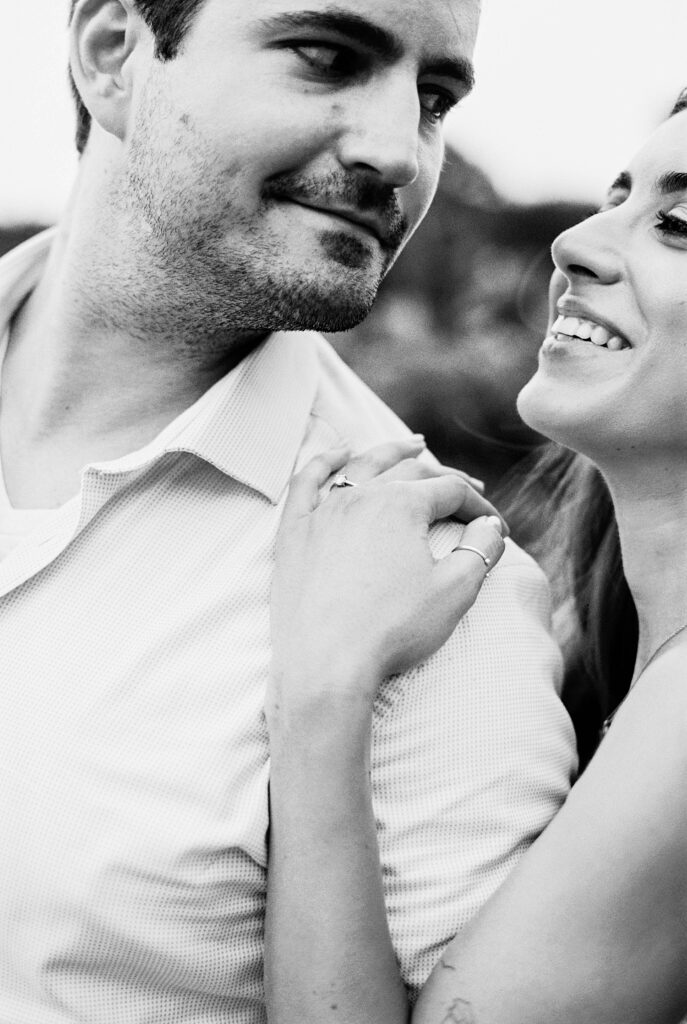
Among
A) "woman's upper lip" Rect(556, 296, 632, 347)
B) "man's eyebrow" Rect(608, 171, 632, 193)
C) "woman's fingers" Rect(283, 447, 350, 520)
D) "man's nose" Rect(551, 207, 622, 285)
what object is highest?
"man's eyebrow" Rect(608, 171, 632, 193)

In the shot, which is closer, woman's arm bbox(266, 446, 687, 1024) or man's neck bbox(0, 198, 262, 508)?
woman's arm bbox(266, 446, 687, 1024)

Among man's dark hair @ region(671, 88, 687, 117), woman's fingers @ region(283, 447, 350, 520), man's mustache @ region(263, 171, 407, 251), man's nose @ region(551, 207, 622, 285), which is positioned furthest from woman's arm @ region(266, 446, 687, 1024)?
man's dark hair @ region(671, 88, 687, 117)

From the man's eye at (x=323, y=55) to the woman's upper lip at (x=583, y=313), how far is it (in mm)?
517

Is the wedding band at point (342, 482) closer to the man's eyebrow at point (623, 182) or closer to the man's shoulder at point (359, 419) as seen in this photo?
the man's shoulder at point (359, 419)

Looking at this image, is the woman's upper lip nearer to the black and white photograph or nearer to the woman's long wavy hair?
the black and white photograph

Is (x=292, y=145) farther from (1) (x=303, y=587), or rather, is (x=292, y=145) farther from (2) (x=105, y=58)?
(1) (x=303, y=587)

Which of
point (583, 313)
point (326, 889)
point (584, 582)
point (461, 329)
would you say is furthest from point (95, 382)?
point (461, 329)

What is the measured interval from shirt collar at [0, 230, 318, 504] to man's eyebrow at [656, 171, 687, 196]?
60cm

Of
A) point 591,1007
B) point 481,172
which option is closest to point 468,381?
point 481,172

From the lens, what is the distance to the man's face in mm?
1595

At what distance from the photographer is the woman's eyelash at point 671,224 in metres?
1.75

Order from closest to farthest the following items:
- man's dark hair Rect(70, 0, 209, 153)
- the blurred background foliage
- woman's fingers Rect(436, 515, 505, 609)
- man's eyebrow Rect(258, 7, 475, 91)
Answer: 1. woman's fingers Rect(436, 515, 505, 609)
2. man's eyebrow Rect(258, 7, 475, 91)
3. man's dark hair Rect(70, 0, 209, 153)
4. the blurred background foliage

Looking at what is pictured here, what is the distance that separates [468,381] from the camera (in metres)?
7.75

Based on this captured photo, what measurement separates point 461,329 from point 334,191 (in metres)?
6.33
